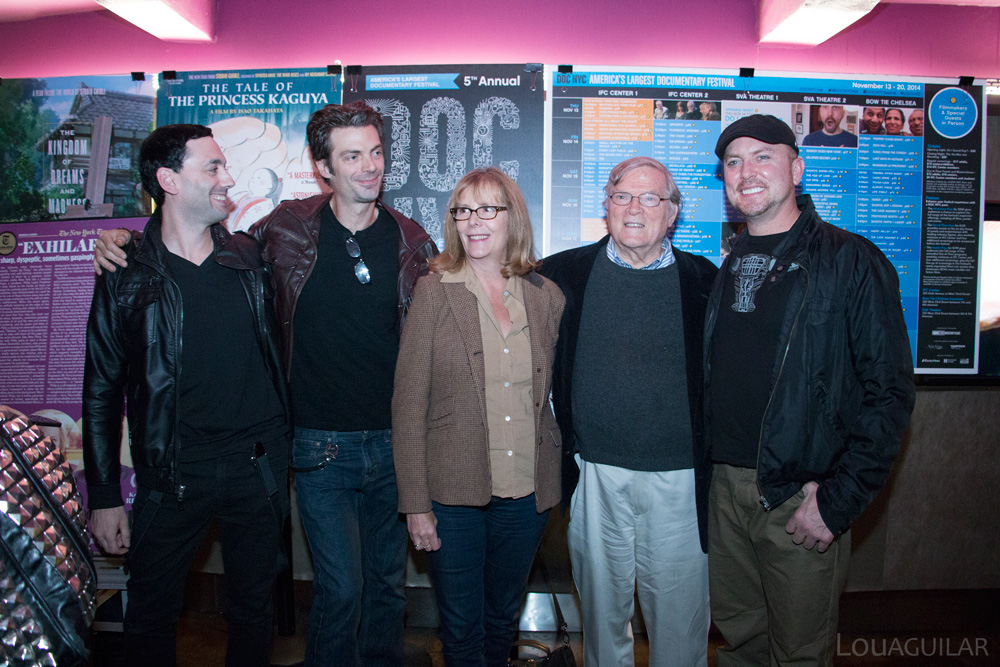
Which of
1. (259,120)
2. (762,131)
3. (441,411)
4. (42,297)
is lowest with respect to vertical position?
(441,411)

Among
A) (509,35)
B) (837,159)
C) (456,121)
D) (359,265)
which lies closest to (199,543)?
(359,265)

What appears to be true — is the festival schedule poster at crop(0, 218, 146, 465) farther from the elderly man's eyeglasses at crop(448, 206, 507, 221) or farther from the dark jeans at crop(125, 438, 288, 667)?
the elderly man's eyeglasses at crop(448, 206, 507, 221)

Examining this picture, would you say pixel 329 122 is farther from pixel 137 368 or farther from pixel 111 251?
pixel 137 368

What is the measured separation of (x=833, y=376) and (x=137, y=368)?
233 cm

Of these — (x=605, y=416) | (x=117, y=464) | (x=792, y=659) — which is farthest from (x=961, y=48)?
(x=117, y=464)

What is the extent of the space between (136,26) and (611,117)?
2.85 m

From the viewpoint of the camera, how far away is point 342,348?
2.07 meters

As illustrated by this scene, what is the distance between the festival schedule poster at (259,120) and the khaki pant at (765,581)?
250 centimetres

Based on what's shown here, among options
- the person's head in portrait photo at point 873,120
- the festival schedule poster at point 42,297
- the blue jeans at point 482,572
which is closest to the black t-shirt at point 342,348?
the blue jeans at point 482,572

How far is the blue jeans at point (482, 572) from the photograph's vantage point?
1.87 m

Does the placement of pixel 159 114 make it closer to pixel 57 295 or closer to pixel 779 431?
pixel 57 295

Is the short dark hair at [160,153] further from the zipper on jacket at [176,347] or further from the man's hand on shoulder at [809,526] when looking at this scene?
the man's hand on shoulder at [809,526]

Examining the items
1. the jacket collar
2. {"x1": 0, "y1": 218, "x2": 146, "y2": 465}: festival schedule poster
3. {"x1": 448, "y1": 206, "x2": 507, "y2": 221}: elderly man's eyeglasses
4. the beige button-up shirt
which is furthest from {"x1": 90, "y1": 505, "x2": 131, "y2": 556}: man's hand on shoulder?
{"x1": 448, "y1": 206, "x2": 507, "y2": 221}: elderly man's eyeglasses

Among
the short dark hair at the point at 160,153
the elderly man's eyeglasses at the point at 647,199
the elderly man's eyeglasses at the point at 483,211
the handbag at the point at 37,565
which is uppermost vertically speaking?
the short dark hair at the point at 160,153
